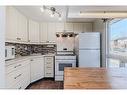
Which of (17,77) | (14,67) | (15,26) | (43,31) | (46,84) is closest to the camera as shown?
(14,67)

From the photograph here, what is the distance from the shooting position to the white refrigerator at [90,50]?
536 cm

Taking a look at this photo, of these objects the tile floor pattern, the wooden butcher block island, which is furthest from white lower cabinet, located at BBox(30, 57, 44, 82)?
the wooden butcher block island

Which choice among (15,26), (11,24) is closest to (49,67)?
(15,26)

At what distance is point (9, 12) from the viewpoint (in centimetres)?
421

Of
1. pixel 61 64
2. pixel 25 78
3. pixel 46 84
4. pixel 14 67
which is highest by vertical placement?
pixel 14 67

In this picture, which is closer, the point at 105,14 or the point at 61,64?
the point at 105,14

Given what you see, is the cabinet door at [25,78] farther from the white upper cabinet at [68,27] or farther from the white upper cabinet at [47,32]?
the white upper cabinet at [68,27]

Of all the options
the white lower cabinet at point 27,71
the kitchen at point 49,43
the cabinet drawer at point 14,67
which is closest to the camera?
the cabinet drawer at point 14,67

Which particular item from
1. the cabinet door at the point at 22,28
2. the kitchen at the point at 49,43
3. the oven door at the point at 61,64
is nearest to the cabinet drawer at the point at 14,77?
the kitchen at the point at 49,43

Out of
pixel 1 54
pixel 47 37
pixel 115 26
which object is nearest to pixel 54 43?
pixel 47 37

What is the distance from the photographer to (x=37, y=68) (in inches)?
231

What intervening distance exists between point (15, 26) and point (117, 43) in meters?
2.54

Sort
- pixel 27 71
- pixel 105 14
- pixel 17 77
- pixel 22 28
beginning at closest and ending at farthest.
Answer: pixel 105 14, pixel 17 77, pixel 27 71, pixel 22 28

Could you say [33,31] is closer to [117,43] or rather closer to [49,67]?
[49,67]
